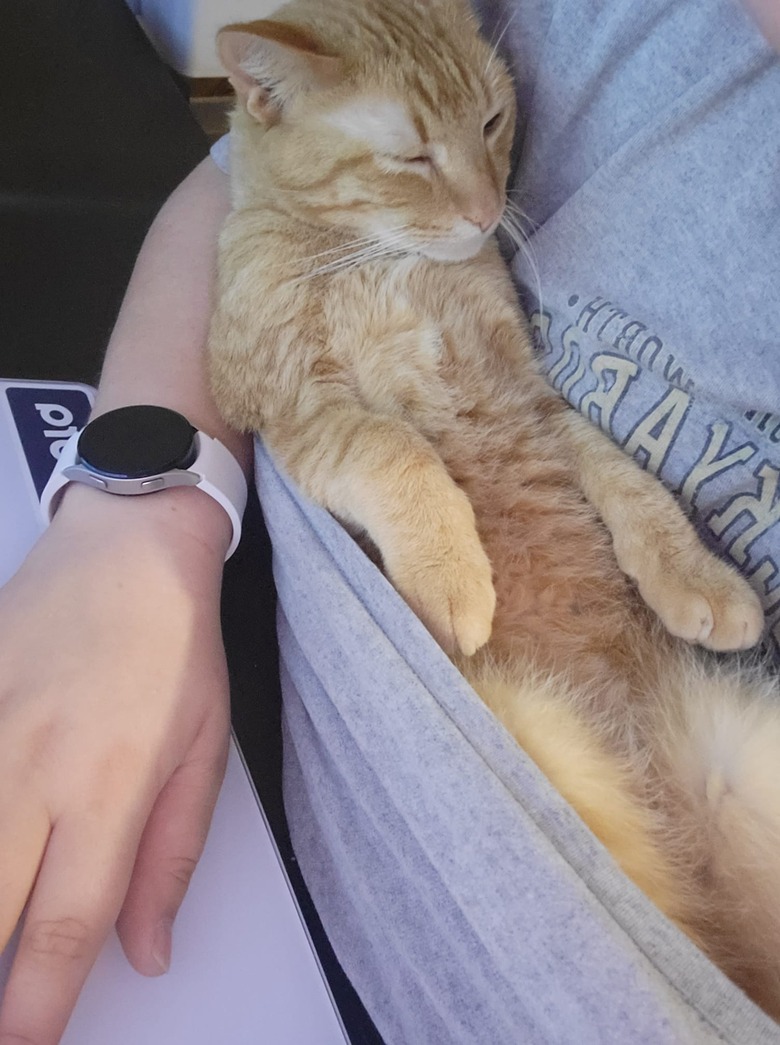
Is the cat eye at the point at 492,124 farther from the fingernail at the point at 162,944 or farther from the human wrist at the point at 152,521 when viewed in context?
the fingernail at the point at 162,944

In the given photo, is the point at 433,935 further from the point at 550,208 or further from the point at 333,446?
the point at 550,208

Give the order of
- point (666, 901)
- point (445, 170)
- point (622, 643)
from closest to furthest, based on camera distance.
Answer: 1. point (666, 901)
2. point (622, 643)
3. point (445, 170)

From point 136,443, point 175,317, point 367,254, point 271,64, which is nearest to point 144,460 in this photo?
point 136,443

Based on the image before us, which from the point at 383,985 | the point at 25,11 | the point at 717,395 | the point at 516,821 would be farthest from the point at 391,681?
the point at 25,11

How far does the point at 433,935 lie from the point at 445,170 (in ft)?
2.63

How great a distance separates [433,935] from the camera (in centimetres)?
56

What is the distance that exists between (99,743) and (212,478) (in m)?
0.30

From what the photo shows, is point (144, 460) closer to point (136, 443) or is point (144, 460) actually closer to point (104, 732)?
point (136, 443)

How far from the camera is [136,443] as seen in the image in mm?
777

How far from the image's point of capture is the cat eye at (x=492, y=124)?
95 centimetres

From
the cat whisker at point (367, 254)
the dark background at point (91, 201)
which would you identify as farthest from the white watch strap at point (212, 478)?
the cat whisker at point (367, 254)

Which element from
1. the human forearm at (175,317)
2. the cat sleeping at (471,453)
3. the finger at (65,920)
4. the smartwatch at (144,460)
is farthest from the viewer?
the human forearm at (175,317)

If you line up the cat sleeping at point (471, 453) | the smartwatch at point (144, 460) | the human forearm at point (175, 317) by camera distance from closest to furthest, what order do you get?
the cat sleeping at point (471, 453), the smartwatch at point (144, 460), the human forearm at point (175, 317)

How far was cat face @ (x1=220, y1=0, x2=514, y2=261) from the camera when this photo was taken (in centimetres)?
90
